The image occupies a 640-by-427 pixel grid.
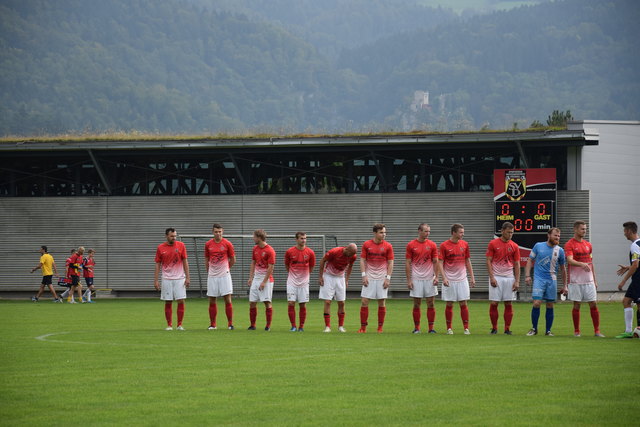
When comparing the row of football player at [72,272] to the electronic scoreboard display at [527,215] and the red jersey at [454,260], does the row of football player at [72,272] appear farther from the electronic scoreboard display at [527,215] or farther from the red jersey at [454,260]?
the red jersey at [454,260]

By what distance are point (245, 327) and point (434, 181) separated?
19.7m

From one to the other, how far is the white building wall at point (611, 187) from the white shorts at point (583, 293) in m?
21.5

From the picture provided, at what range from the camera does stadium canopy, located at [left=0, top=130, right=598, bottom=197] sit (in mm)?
40000

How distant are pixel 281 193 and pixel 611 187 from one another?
1462 cm

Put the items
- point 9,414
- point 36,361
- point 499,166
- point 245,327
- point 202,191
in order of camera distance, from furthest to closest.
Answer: point 202,191 → point 499,166 → point 245,327 → point 36,361 → point 9,414

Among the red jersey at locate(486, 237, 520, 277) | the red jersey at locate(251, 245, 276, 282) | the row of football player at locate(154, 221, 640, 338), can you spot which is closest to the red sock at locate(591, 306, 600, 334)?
the row of football player at locate(154, 221, 640, 338)

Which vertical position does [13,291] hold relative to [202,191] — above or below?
below

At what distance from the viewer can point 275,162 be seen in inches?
1658

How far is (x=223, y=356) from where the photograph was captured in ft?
50.2

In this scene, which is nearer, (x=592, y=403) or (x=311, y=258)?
(x=592, y=403)

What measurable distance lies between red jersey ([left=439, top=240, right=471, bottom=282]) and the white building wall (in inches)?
833

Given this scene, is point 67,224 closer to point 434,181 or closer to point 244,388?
point 434,181

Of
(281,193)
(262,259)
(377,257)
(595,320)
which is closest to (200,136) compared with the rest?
(281,193)

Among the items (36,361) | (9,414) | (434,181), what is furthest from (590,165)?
(9,414)
